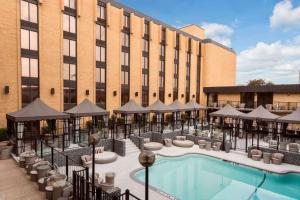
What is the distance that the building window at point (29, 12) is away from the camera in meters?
17.9

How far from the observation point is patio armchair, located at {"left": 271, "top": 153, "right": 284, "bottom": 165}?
15570 millimetres

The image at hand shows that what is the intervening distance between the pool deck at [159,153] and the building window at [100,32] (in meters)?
14.6

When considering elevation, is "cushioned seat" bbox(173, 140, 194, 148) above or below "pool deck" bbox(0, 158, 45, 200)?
below

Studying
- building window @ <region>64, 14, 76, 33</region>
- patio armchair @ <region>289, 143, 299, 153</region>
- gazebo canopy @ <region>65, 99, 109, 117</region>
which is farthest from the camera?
building window @ <region>64, 14, 76, 33</region>

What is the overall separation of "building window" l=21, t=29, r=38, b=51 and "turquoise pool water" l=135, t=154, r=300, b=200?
48.5 feet

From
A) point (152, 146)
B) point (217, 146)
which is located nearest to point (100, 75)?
point (152, 146)

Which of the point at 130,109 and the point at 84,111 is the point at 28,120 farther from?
the point at 130,109

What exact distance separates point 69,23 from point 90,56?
392 centimetres

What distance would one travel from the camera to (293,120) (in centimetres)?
1645

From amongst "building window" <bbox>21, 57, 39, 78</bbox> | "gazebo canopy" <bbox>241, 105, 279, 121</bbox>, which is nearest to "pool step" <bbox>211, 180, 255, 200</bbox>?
"gazebo canopy" <bbox>241, 105, 279, 121</bbox>

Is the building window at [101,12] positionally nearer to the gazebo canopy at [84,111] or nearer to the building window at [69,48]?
the building window at [69,48]

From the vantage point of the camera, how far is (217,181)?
524 inches

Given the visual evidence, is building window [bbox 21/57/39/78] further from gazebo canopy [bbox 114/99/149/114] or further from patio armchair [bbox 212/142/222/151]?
patio armchair [bbox 212/142/222/151]

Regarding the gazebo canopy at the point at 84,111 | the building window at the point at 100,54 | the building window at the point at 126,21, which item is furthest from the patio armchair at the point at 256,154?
the building window at the point at 126,21
